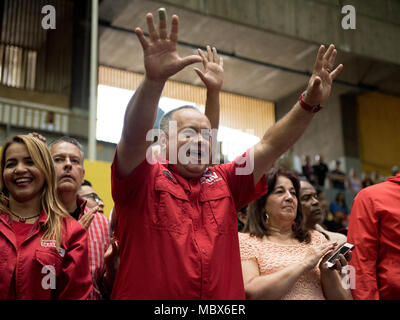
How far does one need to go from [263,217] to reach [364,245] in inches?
18.6

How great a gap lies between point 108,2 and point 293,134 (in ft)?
24.6

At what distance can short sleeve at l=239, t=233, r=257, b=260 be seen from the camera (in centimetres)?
213

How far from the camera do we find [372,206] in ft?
7.20

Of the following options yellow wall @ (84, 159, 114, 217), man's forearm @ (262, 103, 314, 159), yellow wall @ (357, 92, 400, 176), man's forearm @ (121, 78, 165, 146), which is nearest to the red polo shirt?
man's forearm @ (121, 78, 165, 146)

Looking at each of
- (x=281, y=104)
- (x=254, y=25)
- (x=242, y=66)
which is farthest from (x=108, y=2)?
(x=281, y=104)

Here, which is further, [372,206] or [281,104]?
[281,104]

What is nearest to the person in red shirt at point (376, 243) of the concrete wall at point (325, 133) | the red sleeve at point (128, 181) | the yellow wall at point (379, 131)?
the red sleeve at point (128, 181)

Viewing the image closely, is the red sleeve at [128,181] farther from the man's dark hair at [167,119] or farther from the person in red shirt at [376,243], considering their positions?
the person in red shirt at [376,243]

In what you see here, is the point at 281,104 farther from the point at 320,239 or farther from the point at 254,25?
the point at 320,239

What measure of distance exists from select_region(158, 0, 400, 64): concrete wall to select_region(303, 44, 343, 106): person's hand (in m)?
6.94

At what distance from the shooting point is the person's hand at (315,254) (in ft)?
6.62

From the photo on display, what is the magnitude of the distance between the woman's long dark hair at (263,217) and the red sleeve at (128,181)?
871 mm

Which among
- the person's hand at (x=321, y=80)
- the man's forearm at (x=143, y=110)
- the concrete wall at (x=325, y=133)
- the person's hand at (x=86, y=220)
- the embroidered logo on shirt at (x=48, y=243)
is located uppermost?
the concrete wall at (x=325, y=133)

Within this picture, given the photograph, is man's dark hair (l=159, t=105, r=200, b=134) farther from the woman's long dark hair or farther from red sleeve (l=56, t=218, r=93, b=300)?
the woman's long dark hair
